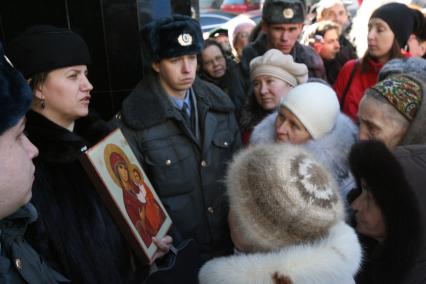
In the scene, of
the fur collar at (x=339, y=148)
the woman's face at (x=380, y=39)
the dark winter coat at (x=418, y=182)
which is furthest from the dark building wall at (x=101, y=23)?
the dark winter coat at (x=418, y=182)

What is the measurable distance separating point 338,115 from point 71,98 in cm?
153

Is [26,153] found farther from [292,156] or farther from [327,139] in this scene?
[327,139]

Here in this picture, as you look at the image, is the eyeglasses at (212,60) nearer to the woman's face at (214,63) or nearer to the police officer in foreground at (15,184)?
the woman's face at (214,63)

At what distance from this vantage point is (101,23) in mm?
2969

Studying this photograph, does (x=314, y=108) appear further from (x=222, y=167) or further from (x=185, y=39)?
(x=185, y=39)

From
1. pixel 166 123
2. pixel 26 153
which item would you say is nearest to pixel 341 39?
pixel 166 123

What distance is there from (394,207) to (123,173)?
3.74ft

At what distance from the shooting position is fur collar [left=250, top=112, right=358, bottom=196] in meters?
1.99

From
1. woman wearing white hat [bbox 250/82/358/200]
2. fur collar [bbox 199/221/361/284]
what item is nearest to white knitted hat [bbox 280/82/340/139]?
woman wearing white hat [bbox 250/82/358/200]

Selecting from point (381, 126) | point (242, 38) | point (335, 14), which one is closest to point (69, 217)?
point (381, 126)

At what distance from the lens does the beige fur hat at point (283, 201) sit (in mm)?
1202

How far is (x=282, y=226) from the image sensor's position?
4.02 ft

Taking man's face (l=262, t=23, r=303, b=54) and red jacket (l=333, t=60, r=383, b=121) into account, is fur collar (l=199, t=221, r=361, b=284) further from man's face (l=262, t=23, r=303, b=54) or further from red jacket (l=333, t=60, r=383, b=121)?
man's face (l=262, t=23, r=303, b=54)

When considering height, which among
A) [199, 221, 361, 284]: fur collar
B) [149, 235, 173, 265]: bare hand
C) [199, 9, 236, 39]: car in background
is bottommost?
[149, 235, 173, 265]: bare hand
